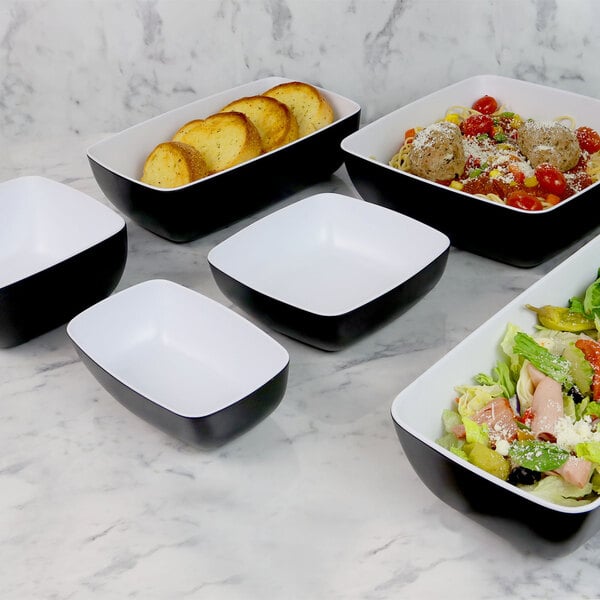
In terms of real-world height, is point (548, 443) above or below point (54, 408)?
above

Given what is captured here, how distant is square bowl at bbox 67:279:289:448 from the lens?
124 cm

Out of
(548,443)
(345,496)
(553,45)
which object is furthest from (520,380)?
(553,45)

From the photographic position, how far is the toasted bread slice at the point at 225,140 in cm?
179

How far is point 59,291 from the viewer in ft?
4.81

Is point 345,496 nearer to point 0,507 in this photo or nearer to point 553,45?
point 0,507

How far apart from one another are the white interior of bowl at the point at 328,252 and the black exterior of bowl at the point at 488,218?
0.07 metres

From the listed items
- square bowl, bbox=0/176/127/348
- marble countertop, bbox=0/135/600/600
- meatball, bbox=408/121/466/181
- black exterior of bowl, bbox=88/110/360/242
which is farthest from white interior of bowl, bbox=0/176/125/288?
meatball, bbox=408/121/466/181

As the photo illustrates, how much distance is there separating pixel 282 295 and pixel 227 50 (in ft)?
2.92

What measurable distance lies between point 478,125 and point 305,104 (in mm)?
380

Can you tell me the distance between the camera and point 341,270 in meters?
1.65

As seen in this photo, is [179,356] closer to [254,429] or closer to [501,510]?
[254,429]

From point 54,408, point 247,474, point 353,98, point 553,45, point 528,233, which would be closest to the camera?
point 247,474

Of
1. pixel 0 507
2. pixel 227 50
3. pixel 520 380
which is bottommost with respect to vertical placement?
pixel 0 507

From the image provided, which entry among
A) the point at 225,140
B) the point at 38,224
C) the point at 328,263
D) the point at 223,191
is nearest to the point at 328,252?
the point at 328,263
